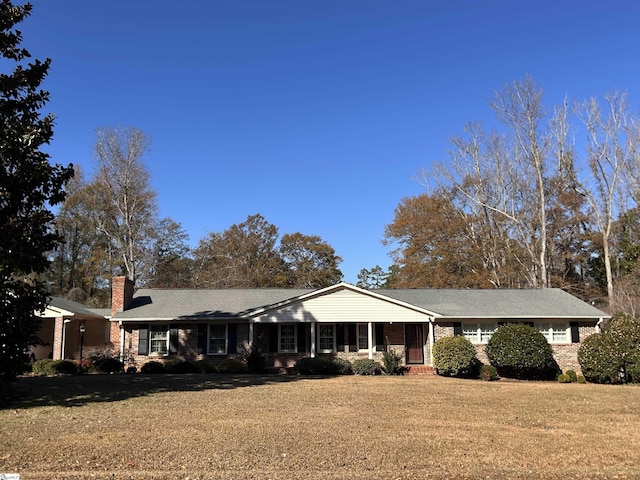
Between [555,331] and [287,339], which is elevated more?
[555,331]

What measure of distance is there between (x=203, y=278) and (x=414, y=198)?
19.1m

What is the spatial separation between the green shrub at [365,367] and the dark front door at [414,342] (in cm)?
317

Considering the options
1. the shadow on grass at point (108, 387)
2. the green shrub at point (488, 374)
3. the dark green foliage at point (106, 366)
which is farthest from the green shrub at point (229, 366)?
the green shrub at point (488, 374)

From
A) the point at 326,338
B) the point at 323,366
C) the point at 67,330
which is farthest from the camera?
the point at 67,330

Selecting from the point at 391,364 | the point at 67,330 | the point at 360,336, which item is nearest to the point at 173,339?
the point at 67,330

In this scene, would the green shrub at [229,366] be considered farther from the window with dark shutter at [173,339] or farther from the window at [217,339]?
the window with dark shutter at [173,339]

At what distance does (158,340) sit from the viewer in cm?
2412

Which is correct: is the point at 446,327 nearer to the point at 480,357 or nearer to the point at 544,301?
the point at 480,357

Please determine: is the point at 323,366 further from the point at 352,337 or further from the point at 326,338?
the point at 352,337

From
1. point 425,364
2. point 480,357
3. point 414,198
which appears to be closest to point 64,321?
point 425,364

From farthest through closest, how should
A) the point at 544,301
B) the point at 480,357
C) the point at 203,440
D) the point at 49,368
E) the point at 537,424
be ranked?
the point at 544,301 < the point at 480,357 < the point at 49,368 < the point at 537,424 < the point at 203,440

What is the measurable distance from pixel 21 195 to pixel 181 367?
10.9 metres

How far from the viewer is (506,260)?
40375 millimetres

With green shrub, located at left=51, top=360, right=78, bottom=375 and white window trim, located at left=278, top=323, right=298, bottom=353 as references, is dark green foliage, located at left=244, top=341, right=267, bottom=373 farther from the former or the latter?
green shrub, located at left=51, top=360, right=78, bottom=375
